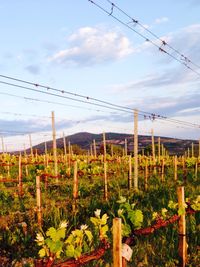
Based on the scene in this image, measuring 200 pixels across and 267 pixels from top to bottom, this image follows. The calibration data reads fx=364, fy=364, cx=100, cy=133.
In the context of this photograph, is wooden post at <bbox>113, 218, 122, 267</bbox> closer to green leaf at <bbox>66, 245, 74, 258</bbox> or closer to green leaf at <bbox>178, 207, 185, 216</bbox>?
green leaf at <bbox>66, 245, 74, 258</bbox>

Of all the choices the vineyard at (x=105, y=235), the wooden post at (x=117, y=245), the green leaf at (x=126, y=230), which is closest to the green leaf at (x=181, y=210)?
the vineyard at (x=105, y=235)

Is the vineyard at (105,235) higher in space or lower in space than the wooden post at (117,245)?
lower

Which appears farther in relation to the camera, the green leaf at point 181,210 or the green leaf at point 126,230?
the green leaf at point 181,210

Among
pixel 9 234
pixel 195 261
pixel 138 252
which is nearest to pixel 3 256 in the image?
pixel 9 234

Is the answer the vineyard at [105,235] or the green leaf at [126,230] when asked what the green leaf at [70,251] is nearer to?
the vineyard at [105,235]

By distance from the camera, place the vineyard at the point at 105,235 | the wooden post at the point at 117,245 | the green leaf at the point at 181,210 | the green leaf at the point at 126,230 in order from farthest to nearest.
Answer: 1. the green leaf at the point at 181,210
2. the green leaf at the point at 126,230
3. the vineyard at the point at 105,235
4. the wooden post at the point at 117,245

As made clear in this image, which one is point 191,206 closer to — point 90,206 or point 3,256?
point 3,256

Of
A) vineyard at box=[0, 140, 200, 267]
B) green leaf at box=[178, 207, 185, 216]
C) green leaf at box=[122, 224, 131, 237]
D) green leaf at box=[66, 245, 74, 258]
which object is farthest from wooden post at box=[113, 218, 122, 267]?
green leaf at box=[178, 207, 185, 216]

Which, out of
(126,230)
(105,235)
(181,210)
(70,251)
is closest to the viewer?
(70,251)

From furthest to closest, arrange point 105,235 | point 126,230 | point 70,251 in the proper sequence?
point 126,230
point 105,235
point 70,251

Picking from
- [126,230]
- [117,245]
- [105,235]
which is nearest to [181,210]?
[126,230]

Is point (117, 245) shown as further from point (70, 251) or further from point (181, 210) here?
point (181, 210)

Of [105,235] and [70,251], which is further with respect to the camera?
[105,235]

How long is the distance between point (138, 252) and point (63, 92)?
28.2 ft
